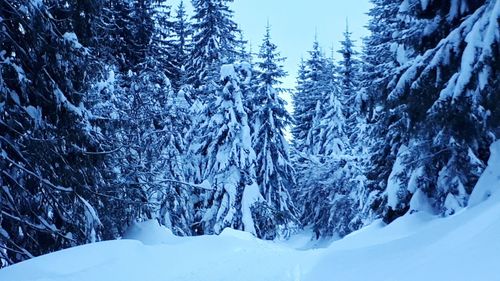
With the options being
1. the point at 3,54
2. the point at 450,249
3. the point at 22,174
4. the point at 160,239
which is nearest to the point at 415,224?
the point at 450,249

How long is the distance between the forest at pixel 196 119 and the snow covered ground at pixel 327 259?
0.72 metres

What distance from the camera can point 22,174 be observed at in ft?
23.4

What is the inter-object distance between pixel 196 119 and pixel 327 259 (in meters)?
14.6

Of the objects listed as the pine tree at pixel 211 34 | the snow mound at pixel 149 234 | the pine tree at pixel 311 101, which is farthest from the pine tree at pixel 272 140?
the snow mound at pixel 149 234

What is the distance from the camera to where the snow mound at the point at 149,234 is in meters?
11.5

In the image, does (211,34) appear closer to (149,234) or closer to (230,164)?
(230,164)

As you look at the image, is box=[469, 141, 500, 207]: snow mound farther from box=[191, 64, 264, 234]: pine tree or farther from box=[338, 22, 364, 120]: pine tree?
box=[338, 22, 364, 120]: pine tree

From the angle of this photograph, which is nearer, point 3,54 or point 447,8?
point 3,54

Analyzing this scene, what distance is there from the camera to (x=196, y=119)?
21.7m

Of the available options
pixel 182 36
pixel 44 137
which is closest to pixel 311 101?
pixel 182 36

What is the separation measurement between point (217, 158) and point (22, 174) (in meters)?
13.2

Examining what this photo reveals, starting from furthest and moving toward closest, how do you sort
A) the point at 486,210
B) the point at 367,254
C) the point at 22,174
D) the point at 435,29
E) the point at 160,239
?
1. the point at 160,239
2. the point at 435,29
3. the point at 22,174
4. the point at 367,254
5. the point at 486,210

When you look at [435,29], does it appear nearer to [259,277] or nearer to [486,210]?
[486,210]

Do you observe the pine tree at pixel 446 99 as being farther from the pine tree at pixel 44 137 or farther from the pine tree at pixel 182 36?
the pine tree at pixel 182 36
